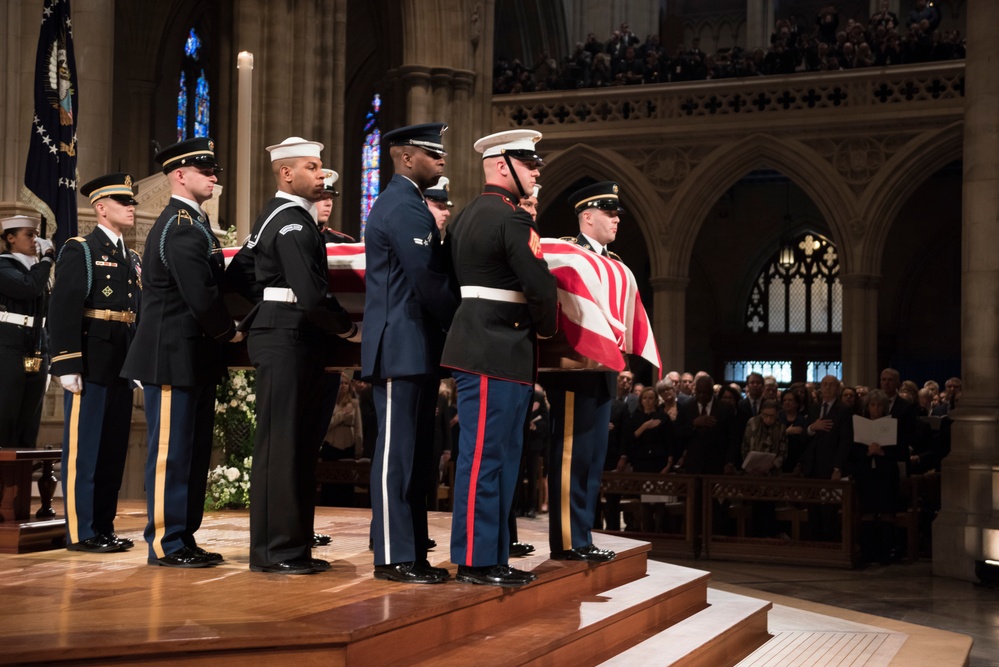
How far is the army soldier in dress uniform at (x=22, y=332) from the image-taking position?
234 inches

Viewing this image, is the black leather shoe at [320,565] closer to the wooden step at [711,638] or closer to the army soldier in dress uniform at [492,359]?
the army soldier in dress uniform at [492,359]

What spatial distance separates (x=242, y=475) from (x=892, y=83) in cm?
1212

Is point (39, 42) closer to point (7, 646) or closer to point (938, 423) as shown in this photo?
point (7, 646)

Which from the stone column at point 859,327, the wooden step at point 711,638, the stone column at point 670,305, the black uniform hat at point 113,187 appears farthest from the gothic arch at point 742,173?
the black uniform hat at point 113,187

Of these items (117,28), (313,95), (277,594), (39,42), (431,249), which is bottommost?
(277,594)

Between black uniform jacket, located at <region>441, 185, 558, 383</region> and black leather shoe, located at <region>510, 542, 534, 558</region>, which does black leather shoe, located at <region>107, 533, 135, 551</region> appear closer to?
black leather shoe, located at <region>510, 542, 534, 558</region>

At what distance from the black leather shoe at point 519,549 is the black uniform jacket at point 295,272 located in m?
1.31

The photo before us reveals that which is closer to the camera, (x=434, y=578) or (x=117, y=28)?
(x=434, y=578)

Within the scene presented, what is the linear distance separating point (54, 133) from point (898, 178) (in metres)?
11.7

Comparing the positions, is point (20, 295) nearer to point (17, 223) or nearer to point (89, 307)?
point (17, 223)

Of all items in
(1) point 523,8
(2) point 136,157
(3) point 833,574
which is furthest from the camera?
(1) point 523,8

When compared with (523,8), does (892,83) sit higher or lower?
lower

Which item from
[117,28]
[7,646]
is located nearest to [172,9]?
[117,28]

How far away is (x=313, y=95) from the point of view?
1298 centimetres
